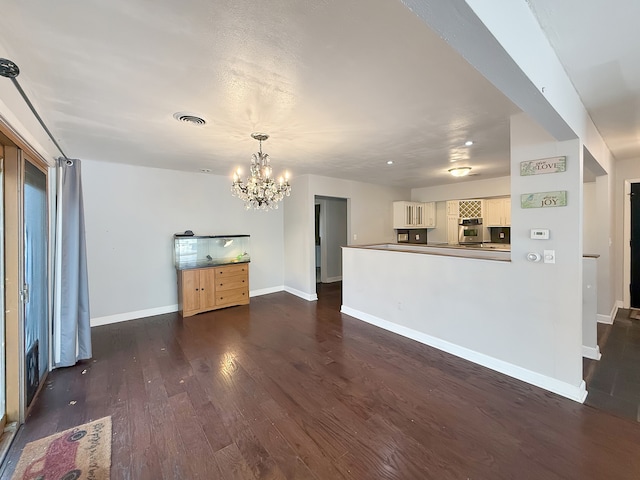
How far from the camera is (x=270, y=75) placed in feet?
5.76

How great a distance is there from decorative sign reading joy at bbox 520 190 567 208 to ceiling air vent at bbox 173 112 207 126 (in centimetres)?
297

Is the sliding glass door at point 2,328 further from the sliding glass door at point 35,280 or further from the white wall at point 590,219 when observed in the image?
the white wall at point 590,219

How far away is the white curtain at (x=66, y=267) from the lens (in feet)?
9.18

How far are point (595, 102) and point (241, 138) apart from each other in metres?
3.21

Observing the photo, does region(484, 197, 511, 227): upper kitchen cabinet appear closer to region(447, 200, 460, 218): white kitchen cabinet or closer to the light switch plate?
region(447, 200, 460, 218): white kitchen cabinet

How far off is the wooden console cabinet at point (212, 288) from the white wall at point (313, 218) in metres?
1.06

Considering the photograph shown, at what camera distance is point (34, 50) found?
→ 148 centimetres

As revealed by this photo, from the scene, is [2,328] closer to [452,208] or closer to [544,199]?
[544,199]

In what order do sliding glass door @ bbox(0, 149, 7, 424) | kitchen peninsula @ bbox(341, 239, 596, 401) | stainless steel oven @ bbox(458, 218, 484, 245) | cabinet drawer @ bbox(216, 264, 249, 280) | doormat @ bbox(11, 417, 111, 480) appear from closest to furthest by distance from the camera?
doormat @ bbox(11, 417, 111, 480)
sliding glass door @ bbox(0, 149, 7, 424)
kitchen peninsula @ bbox(341, 239, 596, 401)
cabinet drawer @ bbox(216, 264, 249, 280)
stainless steel oven @ bbox(458, 218, 484, 245)

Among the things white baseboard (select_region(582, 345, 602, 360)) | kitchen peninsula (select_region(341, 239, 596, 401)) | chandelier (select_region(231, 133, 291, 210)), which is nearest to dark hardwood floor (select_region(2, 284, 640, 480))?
kitchen peninsula (select_region(341, 239, 596, 401))

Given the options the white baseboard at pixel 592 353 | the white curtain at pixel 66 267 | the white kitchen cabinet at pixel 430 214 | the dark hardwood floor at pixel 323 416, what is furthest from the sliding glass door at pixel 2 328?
the white kitchen cabinet at pixel 430 214

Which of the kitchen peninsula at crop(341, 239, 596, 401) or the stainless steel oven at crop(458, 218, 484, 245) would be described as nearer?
the kitchen peninsula at crop(341, 239, 596, 401)

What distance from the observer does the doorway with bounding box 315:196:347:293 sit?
685 centimetres

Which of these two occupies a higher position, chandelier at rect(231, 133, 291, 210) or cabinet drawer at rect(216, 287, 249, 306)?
chandelier at rect(231, 133, 291, 210)
